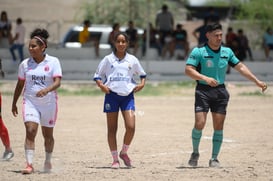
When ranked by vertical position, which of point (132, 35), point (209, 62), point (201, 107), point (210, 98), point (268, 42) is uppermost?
point (209, 62)

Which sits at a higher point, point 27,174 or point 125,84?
point 125,84

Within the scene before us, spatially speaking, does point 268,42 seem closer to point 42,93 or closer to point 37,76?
point 37,76

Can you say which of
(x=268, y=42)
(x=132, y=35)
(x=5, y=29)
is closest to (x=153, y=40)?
(x=132, y=35)

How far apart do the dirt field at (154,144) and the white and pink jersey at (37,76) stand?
3.14 ft

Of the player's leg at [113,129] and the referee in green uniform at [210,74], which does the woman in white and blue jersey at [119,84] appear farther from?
the referee in green uniform at [210,74]

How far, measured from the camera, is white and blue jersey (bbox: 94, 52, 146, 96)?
36.3ft

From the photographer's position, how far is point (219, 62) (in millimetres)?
11188

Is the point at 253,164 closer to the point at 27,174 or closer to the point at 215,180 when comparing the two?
the point at 215,180

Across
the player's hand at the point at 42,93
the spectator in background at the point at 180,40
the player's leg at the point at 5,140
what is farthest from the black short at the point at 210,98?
the spectator in background at the point at 180,40

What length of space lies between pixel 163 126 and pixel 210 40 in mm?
6324

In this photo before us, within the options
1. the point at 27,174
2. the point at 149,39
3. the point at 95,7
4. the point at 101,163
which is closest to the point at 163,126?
the point at 101,163

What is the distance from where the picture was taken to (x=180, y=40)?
3038 cm

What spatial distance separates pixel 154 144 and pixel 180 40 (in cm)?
1639

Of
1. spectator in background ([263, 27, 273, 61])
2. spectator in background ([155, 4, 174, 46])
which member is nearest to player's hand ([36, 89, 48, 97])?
spectator in background ([155, 4, 174, 46])
